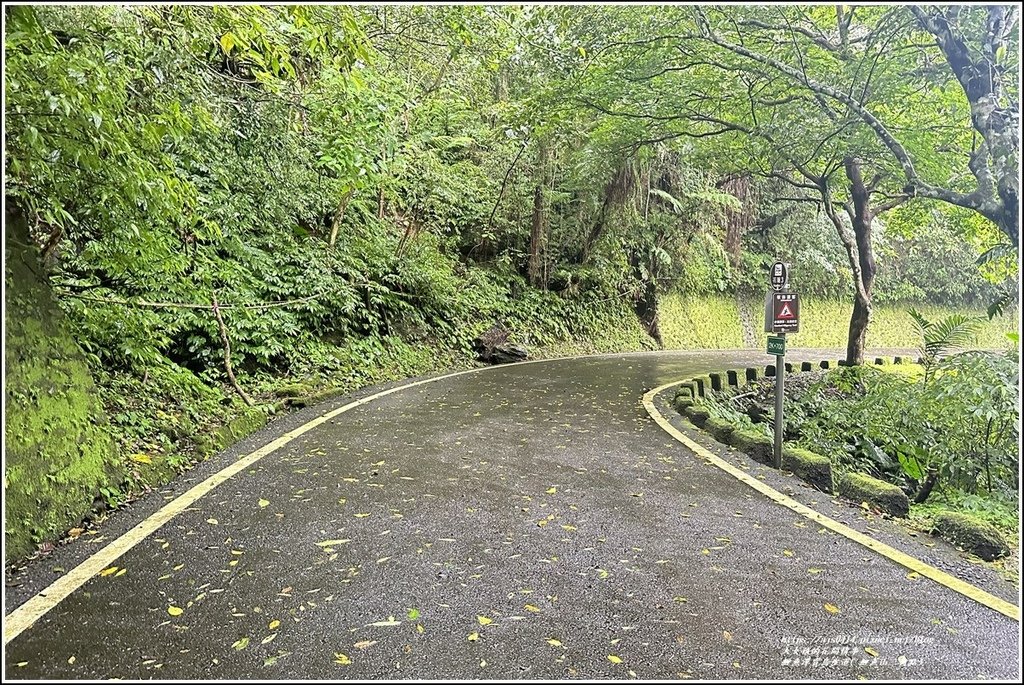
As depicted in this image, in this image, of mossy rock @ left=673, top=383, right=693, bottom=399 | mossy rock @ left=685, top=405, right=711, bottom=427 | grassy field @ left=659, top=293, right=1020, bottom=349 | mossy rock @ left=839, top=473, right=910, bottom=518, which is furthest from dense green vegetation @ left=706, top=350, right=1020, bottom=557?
grassy field @ left=659, top=293, right=1020, bottom=349

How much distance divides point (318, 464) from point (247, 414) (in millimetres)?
1940

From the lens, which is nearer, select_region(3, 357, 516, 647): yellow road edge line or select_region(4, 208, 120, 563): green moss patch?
select_region(3, 357, 516, 647): yellow road edge line

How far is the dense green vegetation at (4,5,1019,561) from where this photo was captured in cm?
462

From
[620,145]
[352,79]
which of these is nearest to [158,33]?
[352,79]

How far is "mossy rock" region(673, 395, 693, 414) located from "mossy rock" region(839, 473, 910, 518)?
11.0 feet

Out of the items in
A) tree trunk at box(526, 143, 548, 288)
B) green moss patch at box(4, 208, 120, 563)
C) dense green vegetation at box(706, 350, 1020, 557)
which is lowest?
dense green vegetation at box(706, 350, 1020, 557)

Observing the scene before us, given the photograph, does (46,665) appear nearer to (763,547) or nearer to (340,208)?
(763,547)

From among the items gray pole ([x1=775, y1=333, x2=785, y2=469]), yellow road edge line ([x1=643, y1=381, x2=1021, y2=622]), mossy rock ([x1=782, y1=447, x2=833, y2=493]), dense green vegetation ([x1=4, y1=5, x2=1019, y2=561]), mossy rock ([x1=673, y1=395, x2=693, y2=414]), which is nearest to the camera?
yellow road edge line ([x1=643, y1=381, x2=1021, y2=622])

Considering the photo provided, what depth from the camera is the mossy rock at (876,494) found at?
14.5 feet

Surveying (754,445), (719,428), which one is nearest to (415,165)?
(719,428)

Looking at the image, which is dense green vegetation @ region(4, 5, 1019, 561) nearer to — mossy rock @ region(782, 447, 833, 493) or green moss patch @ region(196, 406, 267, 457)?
green moss patch @ region(196, 406, 267, 457)

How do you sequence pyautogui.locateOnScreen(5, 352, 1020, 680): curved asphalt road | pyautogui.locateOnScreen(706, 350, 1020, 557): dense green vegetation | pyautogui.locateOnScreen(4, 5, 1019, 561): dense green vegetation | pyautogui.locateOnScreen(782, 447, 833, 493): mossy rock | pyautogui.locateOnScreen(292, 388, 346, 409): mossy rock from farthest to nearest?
pyautogui.locateOnScreen(292, 388, 346, 409): mossy rock, pyautogui.locateOnScreen(706, 350, 1020, 557): dense green vegetation, pyautogui.locateOnScreen(782, 447, 833, 493): mossy rock, pyautogui.locateOnScreen(4, 5, 1019, 561): dense green vegetation, pyautogui.locateOnScreen(5, 352, 1020, 680): curved asphalt road

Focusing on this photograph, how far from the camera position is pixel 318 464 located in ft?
17.3

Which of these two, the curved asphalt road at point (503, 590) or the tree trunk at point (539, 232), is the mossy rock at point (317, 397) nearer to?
the curved asphalt road at point (503, 590)
